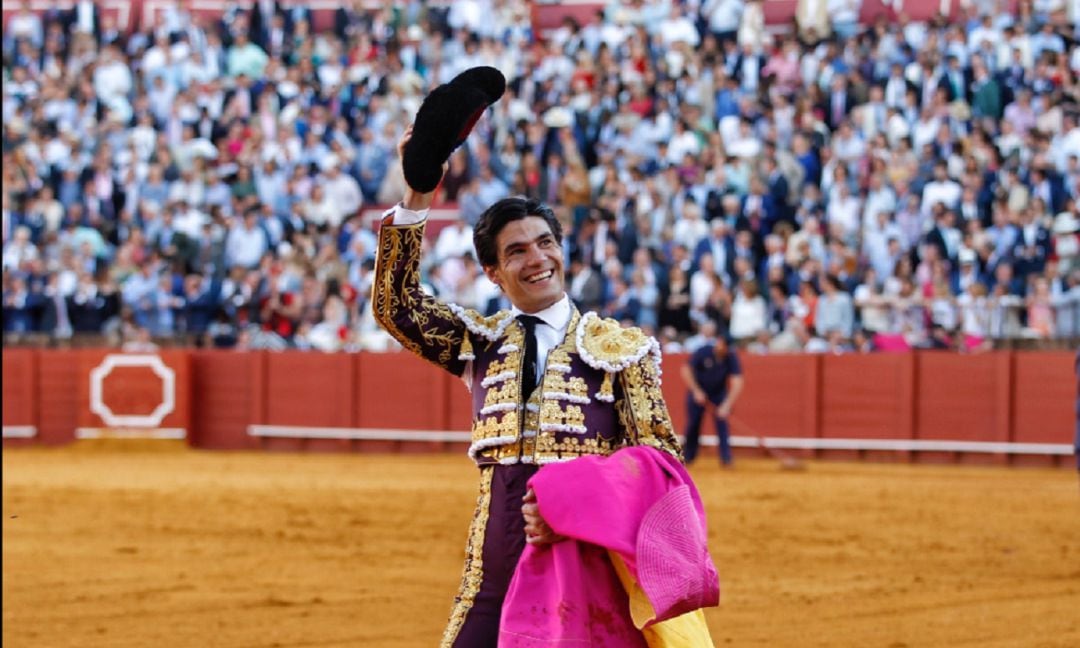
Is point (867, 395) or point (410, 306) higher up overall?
point (410, 306)

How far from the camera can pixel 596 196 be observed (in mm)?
14898

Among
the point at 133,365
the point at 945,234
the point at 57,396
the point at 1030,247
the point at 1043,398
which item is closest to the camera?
the point at 1030,247

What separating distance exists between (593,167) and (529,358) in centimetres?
1238

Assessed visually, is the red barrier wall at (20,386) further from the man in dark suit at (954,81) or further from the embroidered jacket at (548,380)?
the embroidered jacket at (548,380)

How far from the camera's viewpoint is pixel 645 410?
297 centimetres

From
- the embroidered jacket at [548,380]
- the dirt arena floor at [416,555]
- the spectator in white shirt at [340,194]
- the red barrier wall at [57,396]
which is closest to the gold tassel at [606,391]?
the embroidered jacket at [548,380]

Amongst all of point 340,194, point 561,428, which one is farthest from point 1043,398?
point 561,428

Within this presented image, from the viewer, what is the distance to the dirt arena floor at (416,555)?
608cm

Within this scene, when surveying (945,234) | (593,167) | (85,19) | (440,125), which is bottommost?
(440,125)

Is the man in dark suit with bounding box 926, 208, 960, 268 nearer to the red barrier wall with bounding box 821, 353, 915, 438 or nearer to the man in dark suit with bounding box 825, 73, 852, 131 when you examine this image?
the red barrier wall with bounding box 821, 353, 915, 438

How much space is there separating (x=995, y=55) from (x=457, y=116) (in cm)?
1197

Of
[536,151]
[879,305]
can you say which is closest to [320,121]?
[536,151]

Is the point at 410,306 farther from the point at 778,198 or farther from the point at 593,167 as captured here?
the point at 593,167

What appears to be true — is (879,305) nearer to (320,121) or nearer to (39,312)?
(320,121)
